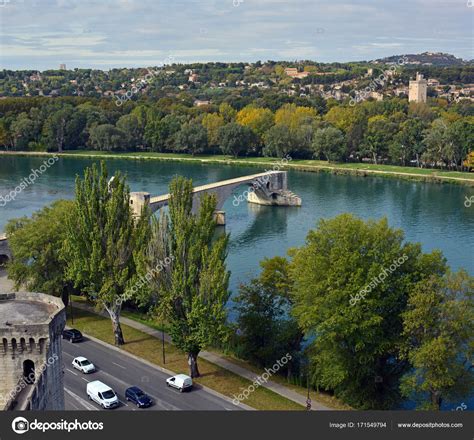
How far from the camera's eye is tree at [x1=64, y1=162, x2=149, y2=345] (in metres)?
31.3

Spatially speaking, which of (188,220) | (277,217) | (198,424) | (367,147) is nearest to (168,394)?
(188,220)

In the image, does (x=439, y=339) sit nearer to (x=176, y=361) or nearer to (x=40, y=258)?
(x=176, y=361)

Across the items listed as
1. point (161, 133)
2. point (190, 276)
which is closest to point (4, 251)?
point (190, 276)

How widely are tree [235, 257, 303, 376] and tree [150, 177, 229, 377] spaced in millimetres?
2585

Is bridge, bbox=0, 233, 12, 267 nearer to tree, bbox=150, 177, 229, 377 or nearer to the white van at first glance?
tree, bbox=150, 177, 229, 377

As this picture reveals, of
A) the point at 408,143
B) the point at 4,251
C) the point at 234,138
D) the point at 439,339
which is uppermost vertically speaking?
the point at 234,138

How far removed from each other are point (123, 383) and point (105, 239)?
7482 mm

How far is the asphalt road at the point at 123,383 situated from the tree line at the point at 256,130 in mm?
69584

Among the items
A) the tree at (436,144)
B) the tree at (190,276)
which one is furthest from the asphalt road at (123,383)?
the tree at (436,144)

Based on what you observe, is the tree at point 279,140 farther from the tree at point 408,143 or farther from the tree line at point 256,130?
the tree at point 408,143

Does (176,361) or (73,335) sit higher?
(73,335)

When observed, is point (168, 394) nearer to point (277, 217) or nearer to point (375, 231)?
point (375, 231)

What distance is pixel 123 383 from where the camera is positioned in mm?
27250

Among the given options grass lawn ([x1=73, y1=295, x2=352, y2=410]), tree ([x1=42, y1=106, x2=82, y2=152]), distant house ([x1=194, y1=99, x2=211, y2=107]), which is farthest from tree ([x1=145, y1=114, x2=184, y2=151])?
grass lawn ([x1=73, y1=295, x2=352, y2=410])
